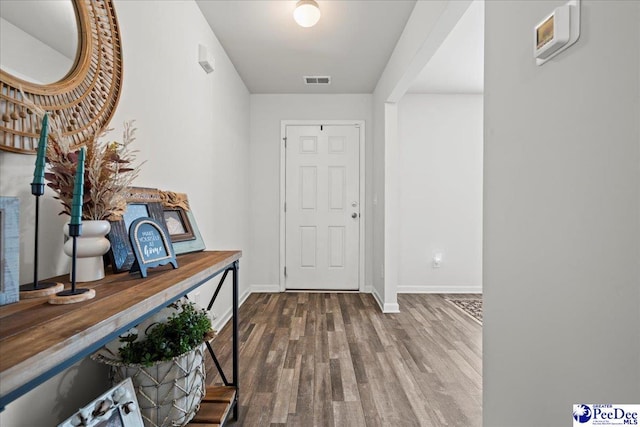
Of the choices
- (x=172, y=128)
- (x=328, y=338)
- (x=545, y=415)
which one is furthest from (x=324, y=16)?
(x=545, y=415)

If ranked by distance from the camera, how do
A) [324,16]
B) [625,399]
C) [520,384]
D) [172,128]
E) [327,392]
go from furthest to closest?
[324,16], [172,128], [327,392], [520,384], [625,399]

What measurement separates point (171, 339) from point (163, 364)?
90mm

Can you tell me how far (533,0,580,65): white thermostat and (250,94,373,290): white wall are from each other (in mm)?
3379

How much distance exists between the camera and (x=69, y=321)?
0.64 meters

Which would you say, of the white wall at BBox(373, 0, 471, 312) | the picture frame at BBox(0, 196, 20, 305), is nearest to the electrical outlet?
the white wall at BBox(373, 0, 471, 312)

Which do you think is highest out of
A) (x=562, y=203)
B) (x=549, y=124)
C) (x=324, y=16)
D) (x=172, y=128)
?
(x=324, y=16)

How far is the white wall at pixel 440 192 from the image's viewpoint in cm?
440

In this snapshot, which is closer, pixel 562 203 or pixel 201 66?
pixel 562 203

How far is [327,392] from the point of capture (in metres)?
1.91

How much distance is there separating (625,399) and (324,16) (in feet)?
9.07

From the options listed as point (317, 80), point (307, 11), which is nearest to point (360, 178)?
point (317, 80)

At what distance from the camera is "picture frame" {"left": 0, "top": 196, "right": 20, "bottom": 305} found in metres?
0.70

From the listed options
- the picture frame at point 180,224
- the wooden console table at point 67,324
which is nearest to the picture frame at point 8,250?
the wooden console table at point 67,324

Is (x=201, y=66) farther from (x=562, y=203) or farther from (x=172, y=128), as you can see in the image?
(x=562, y=203)
